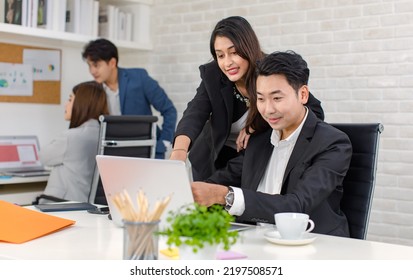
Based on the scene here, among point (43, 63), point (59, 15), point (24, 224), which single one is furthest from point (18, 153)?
point (24, 224)

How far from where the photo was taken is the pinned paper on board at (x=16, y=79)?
415 cm

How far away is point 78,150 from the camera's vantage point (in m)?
3.66

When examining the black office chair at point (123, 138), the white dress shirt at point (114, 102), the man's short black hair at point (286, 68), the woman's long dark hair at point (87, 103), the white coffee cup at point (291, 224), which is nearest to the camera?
the white coffee cup at point (291, 224)

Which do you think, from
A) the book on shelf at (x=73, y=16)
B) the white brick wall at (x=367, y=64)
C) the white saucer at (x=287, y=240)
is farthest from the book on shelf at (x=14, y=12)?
the white saucer at (x=287, y=240)

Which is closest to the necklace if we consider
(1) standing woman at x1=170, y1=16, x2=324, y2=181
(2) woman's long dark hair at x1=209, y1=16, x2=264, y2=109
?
(1) standing woman at x1=170, y1=16, x2=324, y2=181

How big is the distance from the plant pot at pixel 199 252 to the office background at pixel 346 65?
101 inches

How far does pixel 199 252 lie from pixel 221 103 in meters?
1.43

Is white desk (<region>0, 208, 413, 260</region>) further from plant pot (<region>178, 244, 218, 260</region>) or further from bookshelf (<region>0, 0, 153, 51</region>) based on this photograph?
bookshelf (<region>0, 0, 153, 51</region>)

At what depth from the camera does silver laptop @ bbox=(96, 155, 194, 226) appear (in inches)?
61.1

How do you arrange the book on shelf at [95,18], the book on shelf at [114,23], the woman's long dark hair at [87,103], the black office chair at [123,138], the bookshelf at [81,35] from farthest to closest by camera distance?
the book on shelf at [114,23] → the book on shelf at [95,18] → the bookshelf at [81,35] → the woman's long dark hair at [87,103] → the black office chair at [123,138]

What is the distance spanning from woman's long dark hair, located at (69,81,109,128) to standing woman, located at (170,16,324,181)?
110 cm

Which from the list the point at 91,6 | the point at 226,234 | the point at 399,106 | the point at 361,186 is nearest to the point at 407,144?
the point at 399,106

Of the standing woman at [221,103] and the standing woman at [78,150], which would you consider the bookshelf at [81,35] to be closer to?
the standing woman at [78,150]

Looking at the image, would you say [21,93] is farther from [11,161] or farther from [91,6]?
[91,6]
